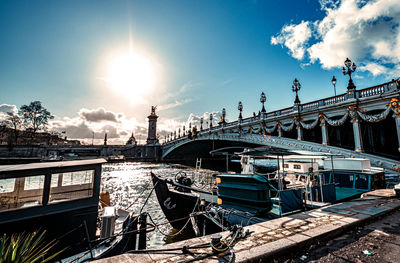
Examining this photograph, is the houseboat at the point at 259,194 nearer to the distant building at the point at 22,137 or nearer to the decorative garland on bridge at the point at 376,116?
the decorative garland on bridge at the point at 376,116

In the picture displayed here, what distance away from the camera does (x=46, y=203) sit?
234 inches

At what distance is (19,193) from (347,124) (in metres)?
32.3

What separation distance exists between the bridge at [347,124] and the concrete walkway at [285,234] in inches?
488

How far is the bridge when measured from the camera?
1680cm

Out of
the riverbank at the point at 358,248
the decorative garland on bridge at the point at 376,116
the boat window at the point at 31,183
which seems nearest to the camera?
the riverbank at the point at 358,248

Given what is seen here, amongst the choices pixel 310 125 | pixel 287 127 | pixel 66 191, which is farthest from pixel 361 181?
pixel 287 127

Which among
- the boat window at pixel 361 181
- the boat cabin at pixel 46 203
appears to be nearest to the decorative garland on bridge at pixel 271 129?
the boat window at pixel 361 181

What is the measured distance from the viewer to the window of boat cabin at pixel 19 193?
5633 millimetres

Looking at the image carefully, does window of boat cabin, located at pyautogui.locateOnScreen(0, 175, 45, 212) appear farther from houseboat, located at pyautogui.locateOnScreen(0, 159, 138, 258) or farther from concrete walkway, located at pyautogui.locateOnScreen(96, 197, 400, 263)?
concrete walkway, located at pyautogui.locateOnScreen(96, 197, 400, 263)

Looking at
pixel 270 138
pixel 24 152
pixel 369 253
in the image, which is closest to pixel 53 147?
pixel 24 152

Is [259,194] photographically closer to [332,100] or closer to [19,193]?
[19,193]

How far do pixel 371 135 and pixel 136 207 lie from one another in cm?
2879

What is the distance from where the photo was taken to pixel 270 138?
25656mm

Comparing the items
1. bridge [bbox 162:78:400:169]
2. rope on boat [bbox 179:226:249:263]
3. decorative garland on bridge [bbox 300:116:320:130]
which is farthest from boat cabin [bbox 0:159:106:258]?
decorative garland on bridge [bbox 300:116:320:130]
